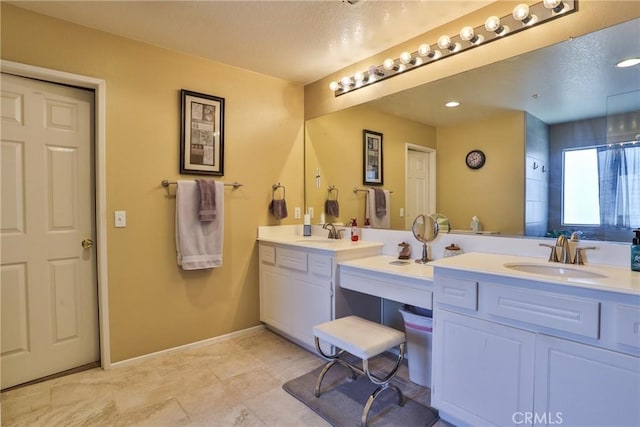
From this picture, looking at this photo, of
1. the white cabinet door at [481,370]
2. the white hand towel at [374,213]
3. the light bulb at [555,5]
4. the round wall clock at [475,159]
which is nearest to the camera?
the white cabinet door at [481,370]

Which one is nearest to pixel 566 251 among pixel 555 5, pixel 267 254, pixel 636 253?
pixel 636 253

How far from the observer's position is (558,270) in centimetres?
161

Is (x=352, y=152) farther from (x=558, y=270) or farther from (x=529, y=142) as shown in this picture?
(x=558, y=270)

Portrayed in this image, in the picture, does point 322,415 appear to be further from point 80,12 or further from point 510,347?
point 80,12

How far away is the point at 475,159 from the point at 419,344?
1205 millimetres

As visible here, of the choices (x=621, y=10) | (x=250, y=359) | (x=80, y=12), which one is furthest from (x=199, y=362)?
(x=621, y=10)

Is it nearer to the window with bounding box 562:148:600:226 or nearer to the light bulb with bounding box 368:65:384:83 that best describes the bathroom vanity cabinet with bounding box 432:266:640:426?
the window with bounding box 562:148:600:226

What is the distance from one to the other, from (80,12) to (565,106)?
280 centimetres

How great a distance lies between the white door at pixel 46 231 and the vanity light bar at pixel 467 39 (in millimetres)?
1993

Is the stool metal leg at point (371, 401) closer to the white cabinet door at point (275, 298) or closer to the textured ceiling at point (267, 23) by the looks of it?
the white cabinet door at point (275, 298)

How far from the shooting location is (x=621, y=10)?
1.51m

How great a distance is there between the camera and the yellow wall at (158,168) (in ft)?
7.14

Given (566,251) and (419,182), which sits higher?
(419,182)

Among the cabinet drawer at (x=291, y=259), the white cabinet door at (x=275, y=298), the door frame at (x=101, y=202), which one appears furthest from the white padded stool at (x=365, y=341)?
the door frame at (x=101, y=202)
